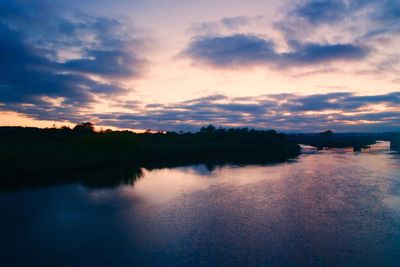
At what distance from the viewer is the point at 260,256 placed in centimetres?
1046

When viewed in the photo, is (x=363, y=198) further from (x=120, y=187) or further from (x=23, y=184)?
(x=23, y=184)

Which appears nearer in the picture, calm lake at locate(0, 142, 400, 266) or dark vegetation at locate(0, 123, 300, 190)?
calm lake at locate(0, 142, 400, 266)

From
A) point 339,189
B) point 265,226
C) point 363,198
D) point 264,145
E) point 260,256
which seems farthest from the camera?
point 264,145

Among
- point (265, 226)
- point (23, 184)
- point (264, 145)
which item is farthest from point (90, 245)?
point (264, 145)

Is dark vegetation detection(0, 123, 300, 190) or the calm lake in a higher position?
dark vegetation detection(0, 123, 300, 190)

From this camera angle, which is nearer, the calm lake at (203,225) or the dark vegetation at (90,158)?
the calm lake at (203,225)

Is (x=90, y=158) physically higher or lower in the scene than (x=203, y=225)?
higher

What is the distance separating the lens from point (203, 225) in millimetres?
13656

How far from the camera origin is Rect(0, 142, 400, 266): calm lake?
10.4 metres

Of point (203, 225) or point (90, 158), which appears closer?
point (203, 225)

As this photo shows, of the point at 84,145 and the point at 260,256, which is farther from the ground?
the point at 84,145

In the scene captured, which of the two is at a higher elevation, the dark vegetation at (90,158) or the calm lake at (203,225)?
the dark vegetation at (90,158)

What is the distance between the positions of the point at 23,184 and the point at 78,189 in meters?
4.43

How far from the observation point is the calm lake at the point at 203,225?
410 inches
